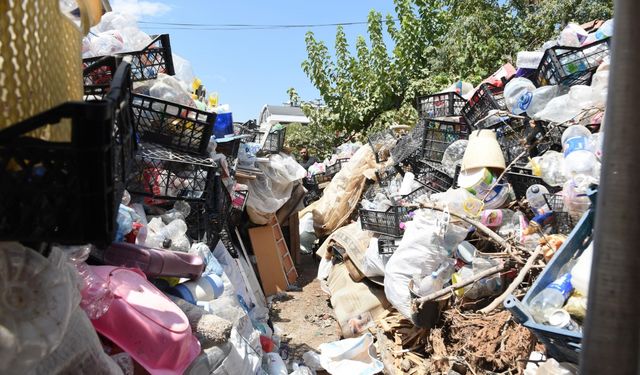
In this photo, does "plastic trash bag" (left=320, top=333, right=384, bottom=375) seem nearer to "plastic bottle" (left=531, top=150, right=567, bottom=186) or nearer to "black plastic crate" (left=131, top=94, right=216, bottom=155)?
"plastic bottle" (left=531, top=150, right=567, bottom=186)

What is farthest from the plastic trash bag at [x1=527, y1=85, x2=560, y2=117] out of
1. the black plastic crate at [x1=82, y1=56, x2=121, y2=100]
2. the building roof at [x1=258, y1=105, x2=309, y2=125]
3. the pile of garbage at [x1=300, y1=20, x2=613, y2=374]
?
the building roof at [x1=258, y1=105, x2=309, y2=125]

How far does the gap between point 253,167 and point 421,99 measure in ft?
6.88

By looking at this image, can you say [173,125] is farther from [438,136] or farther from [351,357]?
[438,136]

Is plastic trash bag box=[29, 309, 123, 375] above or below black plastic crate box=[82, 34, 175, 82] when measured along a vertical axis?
below

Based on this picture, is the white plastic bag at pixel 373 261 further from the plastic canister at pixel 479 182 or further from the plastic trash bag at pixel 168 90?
the plastic trash bag at pixel 168 90

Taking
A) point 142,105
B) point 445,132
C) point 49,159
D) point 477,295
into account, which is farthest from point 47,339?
point 445,132

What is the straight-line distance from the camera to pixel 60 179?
2.98ft

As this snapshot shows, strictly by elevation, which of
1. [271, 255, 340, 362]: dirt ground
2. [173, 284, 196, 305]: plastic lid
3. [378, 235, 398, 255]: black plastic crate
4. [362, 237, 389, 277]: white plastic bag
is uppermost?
[173, 284, 196, 305]: plastic lid

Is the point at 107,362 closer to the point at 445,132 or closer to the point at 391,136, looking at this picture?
the point at 445,132

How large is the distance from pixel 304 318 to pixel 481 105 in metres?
2.91

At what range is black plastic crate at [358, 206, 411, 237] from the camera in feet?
16.3

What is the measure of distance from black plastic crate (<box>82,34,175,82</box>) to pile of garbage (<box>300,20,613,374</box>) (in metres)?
2.02

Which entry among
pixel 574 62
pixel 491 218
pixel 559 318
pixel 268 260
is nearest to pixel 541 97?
pixel 574 62

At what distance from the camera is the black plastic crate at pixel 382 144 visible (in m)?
7.50
